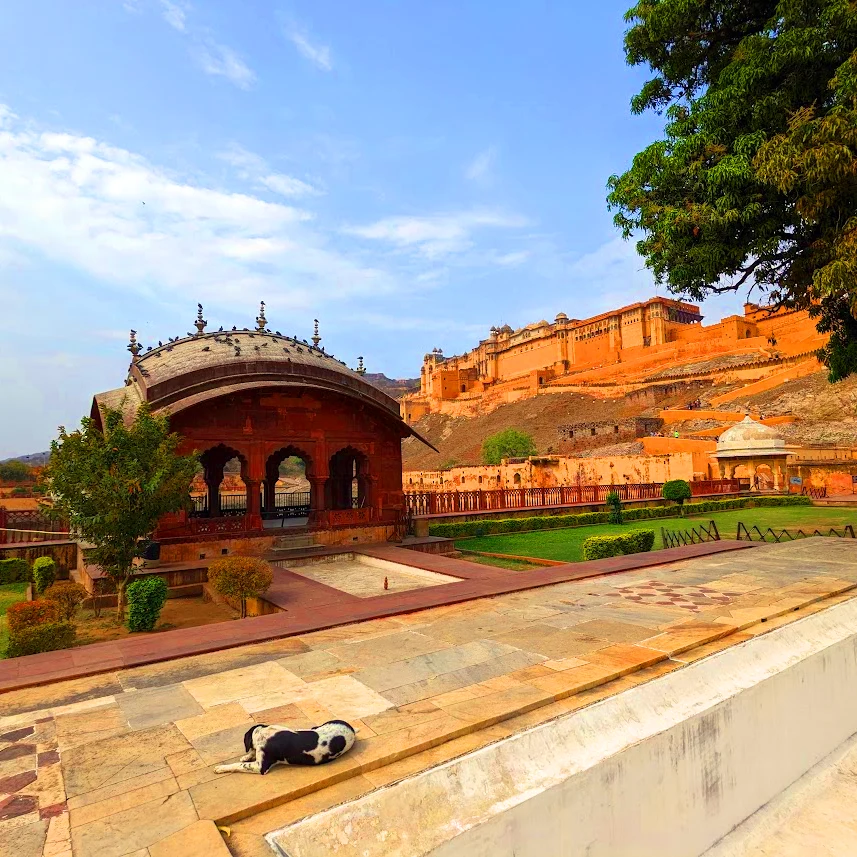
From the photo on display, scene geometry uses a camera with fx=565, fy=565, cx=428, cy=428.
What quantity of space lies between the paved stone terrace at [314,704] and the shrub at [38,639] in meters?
1.89

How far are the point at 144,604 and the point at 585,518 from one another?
54.7 ft

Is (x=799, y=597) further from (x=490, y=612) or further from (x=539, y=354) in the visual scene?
(x=539, y=354)

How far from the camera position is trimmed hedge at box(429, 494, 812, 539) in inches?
710

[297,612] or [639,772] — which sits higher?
[297,612]

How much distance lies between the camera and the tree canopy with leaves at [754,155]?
9391 millimetres

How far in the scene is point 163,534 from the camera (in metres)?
12.2

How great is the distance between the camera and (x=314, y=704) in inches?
167

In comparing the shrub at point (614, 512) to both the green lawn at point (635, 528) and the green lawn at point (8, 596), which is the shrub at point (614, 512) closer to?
the green lawn at point (635, 528)

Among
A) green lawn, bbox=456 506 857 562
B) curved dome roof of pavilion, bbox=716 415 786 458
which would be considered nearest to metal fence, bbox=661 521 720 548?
green lawn, bbox=456 506 857 562

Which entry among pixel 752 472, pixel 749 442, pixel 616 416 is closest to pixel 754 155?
pixel 749 442

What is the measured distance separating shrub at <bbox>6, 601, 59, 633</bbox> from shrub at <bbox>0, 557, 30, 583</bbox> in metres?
7.78

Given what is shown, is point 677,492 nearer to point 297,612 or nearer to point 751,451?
point 751,451

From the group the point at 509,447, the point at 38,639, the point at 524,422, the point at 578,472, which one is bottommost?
the point at 38,639

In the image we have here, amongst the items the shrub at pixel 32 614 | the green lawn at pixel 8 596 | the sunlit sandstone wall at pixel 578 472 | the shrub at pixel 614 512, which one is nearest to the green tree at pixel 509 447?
the sunlit sandstone wall at pixel 578 472
